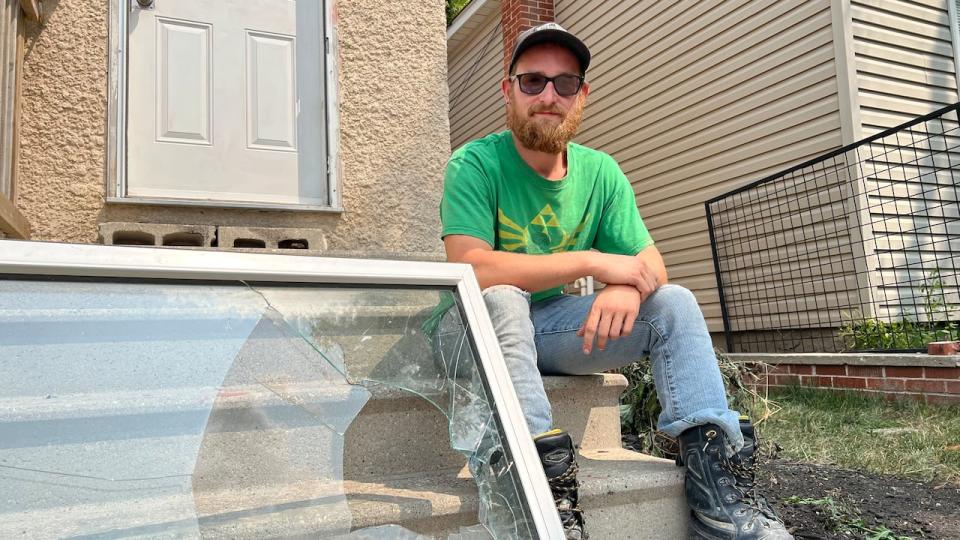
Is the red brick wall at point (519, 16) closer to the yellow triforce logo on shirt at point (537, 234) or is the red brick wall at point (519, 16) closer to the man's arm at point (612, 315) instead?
the yellow triforce logo on shirt at point (537, 234)

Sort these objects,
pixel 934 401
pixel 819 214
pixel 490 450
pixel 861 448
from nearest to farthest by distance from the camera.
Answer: pixel 490 450
pixel 861 448
pixel 934 401
pixel 819 214

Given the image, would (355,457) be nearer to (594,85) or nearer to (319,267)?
(319,267)

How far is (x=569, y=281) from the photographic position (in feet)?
5.30

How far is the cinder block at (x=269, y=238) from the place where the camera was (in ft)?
9.87

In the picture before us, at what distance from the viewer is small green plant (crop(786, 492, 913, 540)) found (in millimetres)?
1670

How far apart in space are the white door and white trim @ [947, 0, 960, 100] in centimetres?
459

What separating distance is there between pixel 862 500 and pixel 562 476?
1.19 metres

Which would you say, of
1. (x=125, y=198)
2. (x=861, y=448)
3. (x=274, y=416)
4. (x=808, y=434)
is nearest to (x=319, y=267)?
(x=274, y=416)

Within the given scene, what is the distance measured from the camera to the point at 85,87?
9.57 ft

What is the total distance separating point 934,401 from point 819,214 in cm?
156

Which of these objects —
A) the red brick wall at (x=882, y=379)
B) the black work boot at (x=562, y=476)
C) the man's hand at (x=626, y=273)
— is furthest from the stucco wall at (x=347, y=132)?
the red brick wall at (x=882, y=379)

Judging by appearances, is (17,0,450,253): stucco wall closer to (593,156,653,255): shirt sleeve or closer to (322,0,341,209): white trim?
(322,0,341,209): white trim

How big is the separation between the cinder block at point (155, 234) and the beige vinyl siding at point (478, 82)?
5676 mm

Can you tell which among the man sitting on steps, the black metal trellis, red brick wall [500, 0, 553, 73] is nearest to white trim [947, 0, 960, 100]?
the black metal trellis
